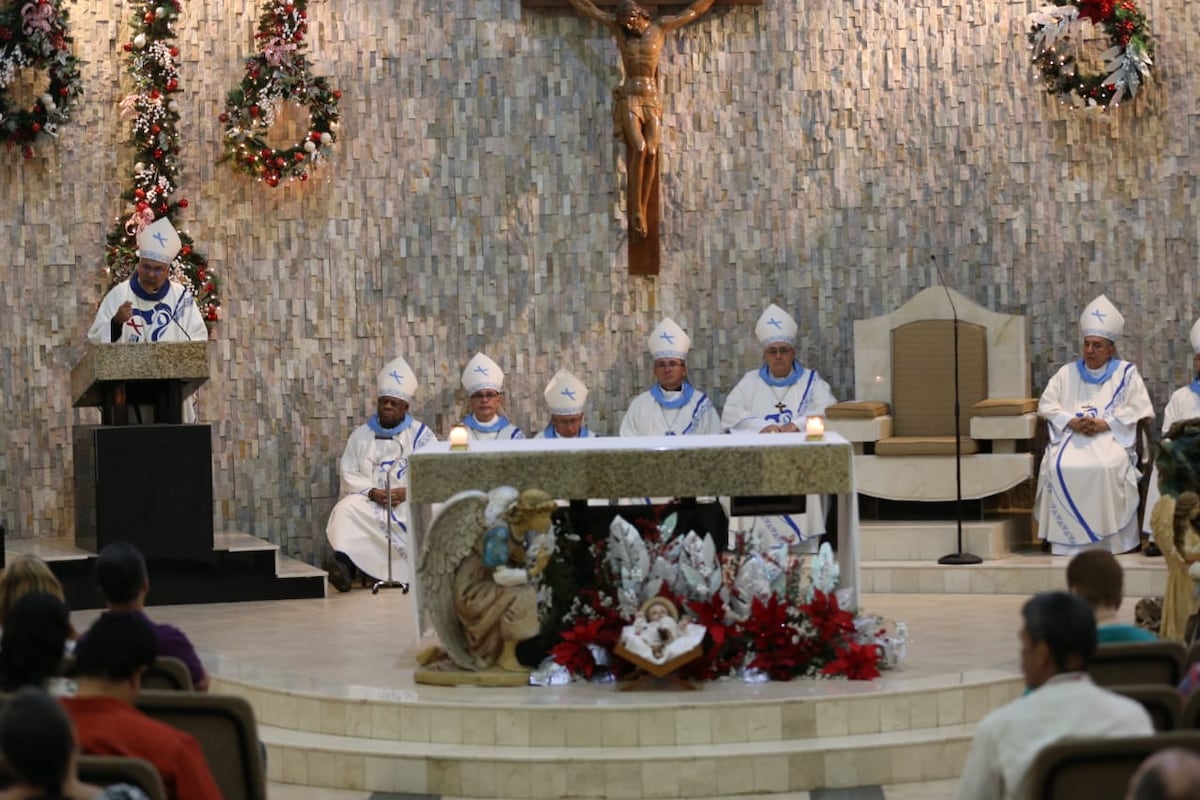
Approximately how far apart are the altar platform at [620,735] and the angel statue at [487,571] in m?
0.19

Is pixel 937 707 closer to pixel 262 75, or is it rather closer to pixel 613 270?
pixel 613 270

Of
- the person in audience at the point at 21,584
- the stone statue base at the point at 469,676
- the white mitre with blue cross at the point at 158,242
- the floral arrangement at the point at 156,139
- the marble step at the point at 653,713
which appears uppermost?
the floral arrangement at the point at 156,139

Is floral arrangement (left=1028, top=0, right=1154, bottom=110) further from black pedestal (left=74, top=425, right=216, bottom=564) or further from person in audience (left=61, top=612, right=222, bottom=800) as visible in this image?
person in audience (left=61, top=612, right=222, bottom=800)

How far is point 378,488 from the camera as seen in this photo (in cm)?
1062

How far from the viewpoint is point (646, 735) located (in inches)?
258

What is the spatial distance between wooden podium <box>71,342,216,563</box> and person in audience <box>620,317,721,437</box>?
2.60 metres

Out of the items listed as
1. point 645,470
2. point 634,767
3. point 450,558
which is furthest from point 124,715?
point 645,470

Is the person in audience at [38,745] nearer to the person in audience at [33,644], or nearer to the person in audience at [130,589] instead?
the person in audience at [33,644]

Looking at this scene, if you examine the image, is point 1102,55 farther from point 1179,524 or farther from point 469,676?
point 469,676

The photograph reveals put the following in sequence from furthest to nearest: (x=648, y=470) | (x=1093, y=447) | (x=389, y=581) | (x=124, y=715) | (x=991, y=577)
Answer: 1. (x=389, y=581)
2. (x=1093, y=447)
3. (x=991, y=577)
4. (x=648, y=470)
5. (x=124, y=715)

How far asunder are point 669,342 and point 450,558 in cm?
419

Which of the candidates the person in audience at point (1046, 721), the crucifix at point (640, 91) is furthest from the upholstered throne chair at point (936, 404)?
the person in audience at point (1046, 721)

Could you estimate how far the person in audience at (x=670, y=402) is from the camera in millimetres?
10961

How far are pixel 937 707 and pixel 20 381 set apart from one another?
6453mm
